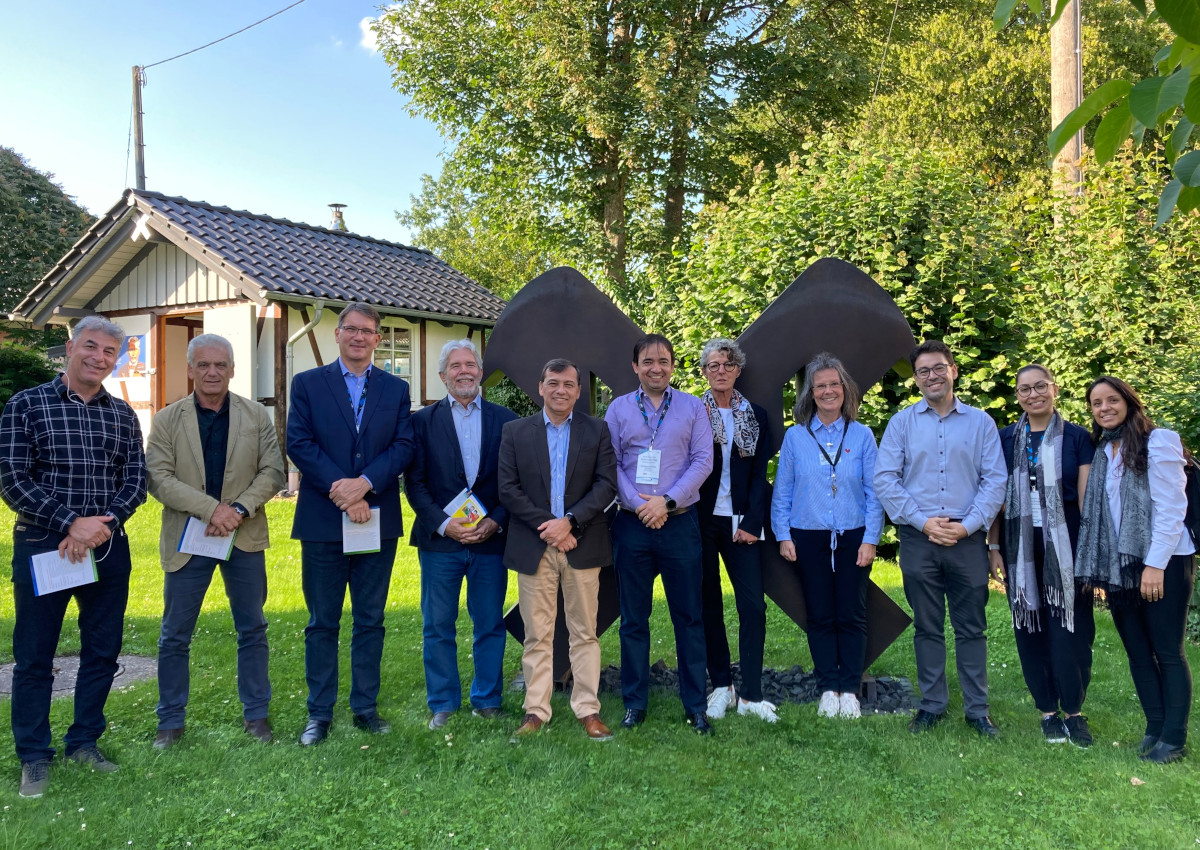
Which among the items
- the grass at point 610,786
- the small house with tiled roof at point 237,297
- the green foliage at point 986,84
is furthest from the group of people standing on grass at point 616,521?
the green foliage at point 986,84

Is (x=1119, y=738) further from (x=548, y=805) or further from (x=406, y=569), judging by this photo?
(x=406, y=569)

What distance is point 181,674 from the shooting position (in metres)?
4.23

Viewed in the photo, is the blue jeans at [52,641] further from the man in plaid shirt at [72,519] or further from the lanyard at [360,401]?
the lanyard at [360,401]

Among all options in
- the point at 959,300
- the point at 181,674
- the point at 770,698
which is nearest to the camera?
the point at 181,674

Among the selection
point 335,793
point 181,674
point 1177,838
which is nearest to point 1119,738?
point 1177,838

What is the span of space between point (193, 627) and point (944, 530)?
3.85 meters

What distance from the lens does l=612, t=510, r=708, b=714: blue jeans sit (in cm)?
436

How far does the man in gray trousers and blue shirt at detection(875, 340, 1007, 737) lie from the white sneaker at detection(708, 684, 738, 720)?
969 mm

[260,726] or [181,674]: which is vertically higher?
[181,674]

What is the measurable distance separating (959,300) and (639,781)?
5155mm

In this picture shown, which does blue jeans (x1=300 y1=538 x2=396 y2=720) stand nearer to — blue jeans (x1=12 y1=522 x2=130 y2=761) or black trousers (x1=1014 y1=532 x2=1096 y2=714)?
blue jeans (x1=12 y1=522 x2=130 y2=761)

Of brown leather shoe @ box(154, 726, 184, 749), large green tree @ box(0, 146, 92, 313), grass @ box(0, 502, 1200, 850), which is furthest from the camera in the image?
large green tree @ box(0, 146, 92, 313)

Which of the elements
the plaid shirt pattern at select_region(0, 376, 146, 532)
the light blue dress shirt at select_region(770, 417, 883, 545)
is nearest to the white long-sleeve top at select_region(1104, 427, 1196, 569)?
the light blue dress shirt at select_region(770, 417, 883, 545)

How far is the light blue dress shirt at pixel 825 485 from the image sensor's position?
453 cm
